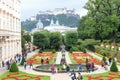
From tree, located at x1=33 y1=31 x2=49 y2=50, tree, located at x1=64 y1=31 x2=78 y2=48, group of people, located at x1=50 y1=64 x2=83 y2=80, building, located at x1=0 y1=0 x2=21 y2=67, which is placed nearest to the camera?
group of people, located at x1=50 y1=64 x2=83 y2=80

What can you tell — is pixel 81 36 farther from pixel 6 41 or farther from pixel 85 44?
pixel 6 41

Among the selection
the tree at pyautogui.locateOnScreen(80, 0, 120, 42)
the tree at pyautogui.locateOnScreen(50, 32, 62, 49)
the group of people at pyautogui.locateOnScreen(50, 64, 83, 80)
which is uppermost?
the tree at pyautogui.locateOnScreen(80, 0, 120, 42)

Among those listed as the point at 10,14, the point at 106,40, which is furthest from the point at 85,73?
the point at 106,40

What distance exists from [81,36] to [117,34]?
105 ft

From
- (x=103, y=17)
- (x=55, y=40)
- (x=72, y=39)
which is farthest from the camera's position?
(x=55, y=40)

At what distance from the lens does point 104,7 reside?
74188 millimetres

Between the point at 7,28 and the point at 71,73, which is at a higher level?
the point at 7,28

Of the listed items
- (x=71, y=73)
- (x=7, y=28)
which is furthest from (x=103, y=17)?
(x=71, y=73)

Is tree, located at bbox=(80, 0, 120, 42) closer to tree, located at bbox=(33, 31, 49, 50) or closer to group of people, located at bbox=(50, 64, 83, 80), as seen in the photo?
tree, located at bbox=(33, 31, 49, 50)

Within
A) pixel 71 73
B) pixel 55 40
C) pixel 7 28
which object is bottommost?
pixel 71 73

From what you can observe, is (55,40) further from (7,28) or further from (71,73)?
(71,73)

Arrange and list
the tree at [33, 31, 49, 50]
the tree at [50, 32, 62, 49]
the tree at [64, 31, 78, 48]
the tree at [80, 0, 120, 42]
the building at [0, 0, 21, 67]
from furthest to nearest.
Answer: the tree at [50, 32, 62, 49] < the tree at [64, 31, 78, 48] < the tree at [33, 31, 49, 50] < the tree at [80, 0, 120, 42] < the building at [0, 0, 21, 67]

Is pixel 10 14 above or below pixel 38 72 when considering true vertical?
above

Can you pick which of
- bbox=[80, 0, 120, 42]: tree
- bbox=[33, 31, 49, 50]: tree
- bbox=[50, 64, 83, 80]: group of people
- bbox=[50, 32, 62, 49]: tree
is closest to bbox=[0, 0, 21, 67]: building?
bbox=[50, 64, 83, 80]: group of people
